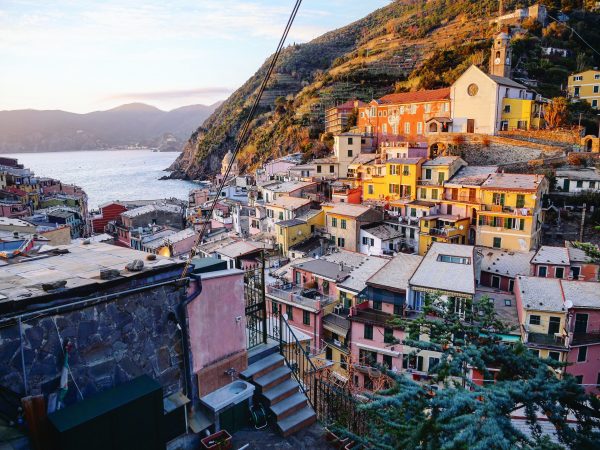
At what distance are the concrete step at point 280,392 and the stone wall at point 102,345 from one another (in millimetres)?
1176

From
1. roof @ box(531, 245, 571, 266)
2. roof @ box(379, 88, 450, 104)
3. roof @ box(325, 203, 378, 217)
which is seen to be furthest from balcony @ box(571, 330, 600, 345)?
roof @ box(379, 88, 450, 104)

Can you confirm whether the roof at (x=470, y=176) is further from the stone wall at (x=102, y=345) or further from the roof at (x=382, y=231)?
the stone wall at (x=102, y=345)

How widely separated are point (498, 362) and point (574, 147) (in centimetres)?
3726

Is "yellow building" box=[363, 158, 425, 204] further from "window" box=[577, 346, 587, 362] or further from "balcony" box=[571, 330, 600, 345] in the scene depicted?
"window" box=[577, 346, 587, 362]

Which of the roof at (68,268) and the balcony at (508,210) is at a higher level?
the roof at (68,268)

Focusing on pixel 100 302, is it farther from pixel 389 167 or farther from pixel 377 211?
pixel 389 167

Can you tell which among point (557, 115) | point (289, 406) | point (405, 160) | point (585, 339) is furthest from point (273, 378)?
point (557, 115)

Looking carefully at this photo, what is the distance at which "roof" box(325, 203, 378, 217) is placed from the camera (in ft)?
99.0

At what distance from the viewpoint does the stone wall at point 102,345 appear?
373 centimetres

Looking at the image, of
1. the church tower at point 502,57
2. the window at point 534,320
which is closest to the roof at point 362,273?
the window at point 534,320

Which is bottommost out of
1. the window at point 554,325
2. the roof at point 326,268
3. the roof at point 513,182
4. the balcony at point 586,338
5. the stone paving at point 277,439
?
the balcony at point 586,338

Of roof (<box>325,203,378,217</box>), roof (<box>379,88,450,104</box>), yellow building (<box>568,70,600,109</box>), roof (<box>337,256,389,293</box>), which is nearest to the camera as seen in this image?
roof (<box>337,256,389,293</box>)

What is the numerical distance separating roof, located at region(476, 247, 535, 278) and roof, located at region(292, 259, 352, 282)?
8716 millimetres

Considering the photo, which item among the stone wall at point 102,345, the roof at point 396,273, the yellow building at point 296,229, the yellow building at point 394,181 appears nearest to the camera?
the stone wall at point 102,345
